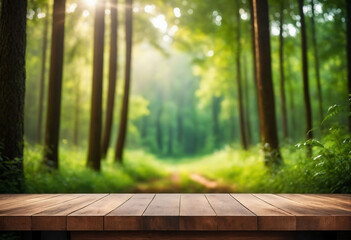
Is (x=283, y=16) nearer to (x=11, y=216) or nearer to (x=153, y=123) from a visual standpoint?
(x=11, y=216)

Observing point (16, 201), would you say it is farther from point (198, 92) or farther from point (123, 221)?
point (198, 92)

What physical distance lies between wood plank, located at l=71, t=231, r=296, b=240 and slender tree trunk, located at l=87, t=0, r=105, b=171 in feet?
26.7

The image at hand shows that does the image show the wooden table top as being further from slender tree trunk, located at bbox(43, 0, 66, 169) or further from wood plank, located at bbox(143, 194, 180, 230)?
slender tree trunk, located at bbox(43, 0, 66, 169)

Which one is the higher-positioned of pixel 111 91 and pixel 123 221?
pixel 111 91

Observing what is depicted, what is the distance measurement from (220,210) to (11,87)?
4.59 m

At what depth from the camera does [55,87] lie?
905 centimetres

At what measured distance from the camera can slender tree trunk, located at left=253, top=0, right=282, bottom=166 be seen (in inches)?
322

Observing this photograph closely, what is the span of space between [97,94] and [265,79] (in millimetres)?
5961

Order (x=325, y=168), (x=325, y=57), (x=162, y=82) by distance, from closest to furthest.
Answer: (x=325, y=168)
(x=325, y=57)
(x=162, y=82)

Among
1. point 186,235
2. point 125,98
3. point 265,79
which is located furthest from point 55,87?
point 186,235

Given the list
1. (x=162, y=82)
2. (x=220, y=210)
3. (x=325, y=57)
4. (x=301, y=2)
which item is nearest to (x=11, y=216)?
(x=220, y=210)

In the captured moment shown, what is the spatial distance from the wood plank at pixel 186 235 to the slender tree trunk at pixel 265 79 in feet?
18.1

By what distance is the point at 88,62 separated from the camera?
706 inches

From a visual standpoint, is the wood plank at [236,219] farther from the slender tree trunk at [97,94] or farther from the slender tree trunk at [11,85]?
the slender tree trunk at [97,94]
